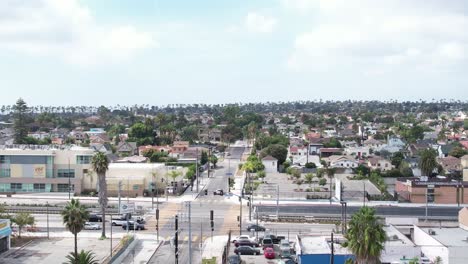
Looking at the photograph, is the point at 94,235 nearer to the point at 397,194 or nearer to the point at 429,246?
the point at 429,246

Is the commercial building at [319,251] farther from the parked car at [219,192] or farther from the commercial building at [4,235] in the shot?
the parked car at [219,192]

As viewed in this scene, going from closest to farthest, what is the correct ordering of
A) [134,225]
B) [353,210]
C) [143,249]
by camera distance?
[143,249] → [134,225] → [353,210]

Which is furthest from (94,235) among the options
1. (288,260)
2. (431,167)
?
(431,167)

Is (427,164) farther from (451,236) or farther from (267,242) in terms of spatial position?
(267,242)

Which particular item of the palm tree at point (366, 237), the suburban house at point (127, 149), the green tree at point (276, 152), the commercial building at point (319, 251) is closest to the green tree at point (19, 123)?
the suburban house at point (127, 149)

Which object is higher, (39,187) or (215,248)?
(39,187)

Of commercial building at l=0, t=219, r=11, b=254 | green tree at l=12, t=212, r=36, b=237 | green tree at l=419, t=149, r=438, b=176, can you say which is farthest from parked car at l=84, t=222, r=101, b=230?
green tree at l=419, t=149, r=438, b=176

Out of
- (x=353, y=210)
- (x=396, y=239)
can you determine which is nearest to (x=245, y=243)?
(x=396, y=239)
